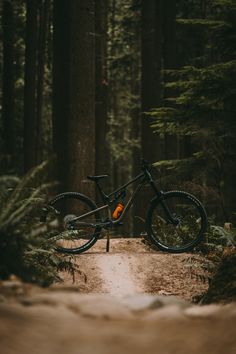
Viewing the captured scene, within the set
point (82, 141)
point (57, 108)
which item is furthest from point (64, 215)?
point (57, 108)

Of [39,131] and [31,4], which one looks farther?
[39,131]

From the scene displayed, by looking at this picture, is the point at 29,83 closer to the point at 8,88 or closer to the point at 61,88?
the point at 8,88

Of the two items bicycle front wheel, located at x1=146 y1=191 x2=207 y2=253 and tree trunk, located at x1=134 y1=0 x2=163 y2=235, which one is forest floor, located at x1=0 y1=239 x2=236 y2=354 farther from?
tree trunk, located at x1=134 y1=0 x2=163 y2=235

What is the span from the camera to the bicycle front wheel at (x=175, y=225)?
8.57 meters

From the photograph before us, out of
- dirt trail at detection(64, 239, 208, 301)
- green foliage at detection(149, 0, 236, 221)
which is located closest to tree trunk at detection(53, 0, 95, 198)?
green foliage at detection(149, 0, 236, 221)

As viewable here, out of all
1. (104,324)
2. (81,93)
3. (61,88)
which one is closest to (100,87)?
(61,88)

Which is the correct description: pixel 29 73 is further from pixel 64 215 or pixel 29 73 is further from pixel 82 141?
pixel 64 215

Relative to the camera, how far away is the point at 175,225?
8.65m

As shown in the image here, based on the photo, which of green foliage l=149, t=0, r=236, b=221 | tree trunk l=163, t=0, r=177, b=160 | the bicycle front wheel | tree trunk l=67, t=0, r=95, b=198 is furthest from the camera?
tree trunk l=163, t=0, r=177, b=160

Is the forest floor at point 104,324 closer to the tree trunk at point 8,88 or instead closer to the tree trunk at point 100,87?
the tree trunk at point 100,87

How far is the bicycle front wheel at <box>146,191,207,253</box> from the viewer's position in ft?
28.1

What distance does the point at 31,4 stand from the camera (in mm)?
18062

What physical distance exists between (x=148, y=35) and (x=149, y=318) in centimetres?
1475

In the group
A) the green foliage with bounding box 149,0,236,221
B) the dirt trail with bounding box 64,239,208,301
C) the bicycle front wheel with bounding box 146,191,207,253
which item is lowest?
the dirt trail with bounding box 64,239,208,301
